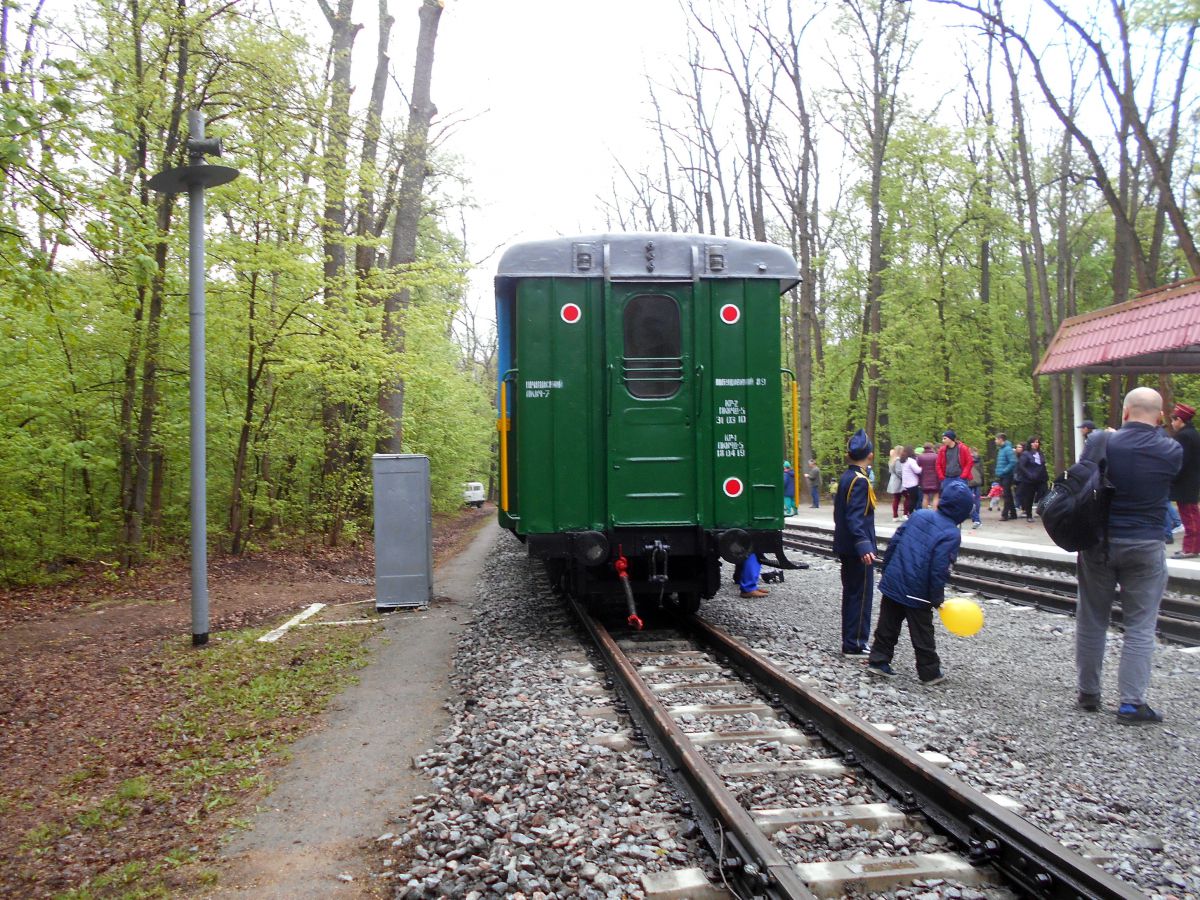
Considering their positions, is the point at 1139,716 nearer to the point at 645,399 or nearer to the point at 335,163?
the point at 645,399

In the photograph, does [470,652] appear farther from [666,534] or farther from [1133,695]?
[1133,695]

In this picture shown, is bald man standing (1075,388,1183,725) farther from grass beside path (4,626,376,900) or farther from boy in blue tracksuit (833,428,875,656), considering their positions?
grass beside path (4,626,376,900)

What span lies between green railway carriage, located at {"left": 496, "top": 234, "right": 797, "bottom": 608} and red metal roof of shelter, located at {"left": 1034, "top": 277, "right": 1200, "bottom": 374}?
7520mm

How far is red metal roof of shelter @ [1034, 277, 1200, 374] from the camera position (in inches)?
488

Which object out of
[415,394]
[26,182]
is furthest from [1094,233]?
[26,182]

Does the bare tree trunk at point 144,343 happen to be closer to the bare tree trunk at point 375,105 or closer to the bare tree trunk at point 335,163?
the bare tree trunk at point 335,163

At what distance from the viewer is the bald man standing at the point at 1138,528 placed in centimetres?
522

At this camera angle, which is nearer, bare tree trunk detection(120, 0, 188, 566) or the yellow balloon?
the yellow balloon

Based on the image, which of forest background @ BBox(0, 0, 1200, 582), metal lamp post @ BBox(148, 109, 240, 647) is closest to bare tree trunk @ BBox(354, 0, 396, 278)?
forest background @ BBox(0, 0, 1200, 582)

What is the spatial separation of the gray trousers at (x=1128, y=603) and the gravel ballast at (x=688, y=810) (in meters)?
0.27

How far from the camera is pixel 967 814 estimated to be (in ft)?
12.2

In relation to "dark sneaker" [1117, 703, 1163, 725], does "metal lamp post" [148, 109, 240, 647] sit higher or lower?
higher

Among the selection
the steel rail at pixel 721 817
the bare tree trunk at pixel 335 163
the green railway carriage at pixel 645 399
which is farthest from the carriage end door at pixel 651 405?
the bare tree trunk at pixel 335 163

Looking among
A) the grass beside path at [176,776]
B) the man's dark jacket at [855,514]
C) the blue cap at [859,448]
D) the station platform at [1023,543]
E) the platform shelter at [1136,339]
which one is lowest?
the grass beside path at [176,776]
